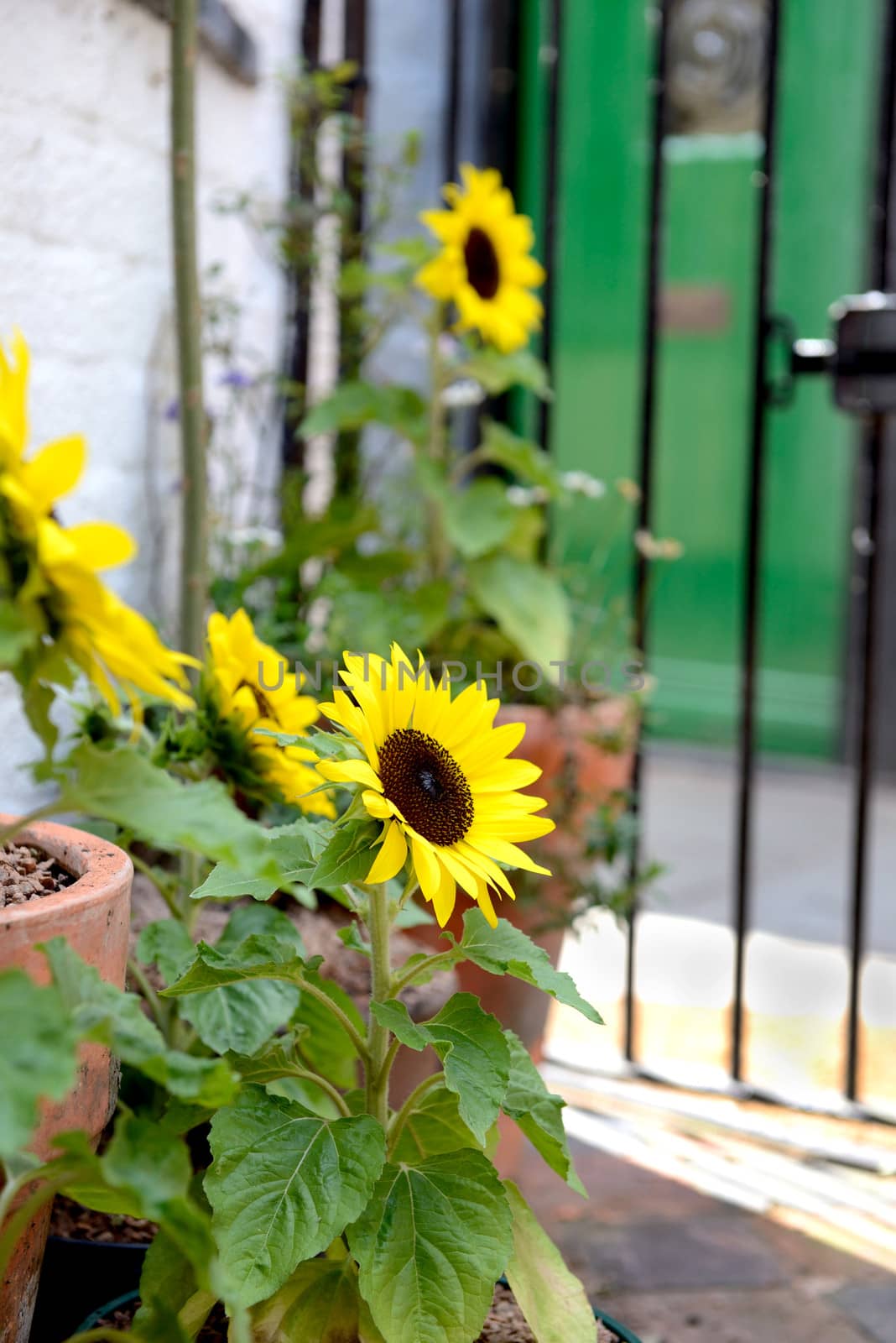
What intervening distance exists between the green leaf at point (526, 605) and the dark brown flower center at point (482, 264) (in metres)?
0.36

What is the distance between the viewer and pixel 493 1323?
913 mm

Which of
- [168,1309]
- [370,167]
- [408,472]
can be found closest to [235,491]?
[408,472]

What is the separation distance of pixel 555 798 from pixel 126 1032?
3.91ft

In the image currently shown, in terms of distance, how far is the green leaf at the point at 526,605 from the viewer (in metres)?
1.78

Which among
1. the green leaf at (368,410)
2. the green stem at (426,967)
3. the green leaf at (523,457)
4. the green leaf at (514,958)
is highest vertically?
the green leaf at (368,410)

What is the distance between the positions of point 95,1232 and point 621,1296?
0.61 metres

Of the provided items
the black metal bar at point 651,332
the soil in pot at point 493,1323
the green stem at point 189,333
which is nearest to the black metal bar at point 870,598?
the black metal bar at point 651,332

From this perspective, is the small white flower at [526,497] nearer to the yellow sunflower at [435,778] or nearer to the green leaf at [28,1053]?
the yellow sunflower at [435,778]

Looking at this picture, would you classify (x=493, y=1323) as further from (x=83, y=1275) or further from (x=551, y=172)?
(x=551, y=172)

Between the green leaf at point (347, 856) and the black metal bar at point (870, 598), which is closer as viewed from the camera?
the green leaf at point (347, 856)

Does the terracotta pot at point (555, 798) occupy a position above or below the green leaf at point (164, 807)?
below

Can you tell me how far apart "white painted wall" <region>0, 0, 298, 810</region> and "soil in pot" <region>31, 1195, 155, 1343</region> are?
43cm

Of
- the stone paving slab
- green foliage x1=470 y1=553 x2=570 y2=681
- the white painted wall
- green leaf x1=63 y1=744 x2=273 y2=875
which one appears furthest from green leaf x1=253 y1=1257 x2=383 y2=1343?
green foliage x1=470 y1=553 x2=570 y2=681

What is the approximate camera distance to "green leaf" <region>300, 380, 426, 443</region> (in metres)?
1.77
